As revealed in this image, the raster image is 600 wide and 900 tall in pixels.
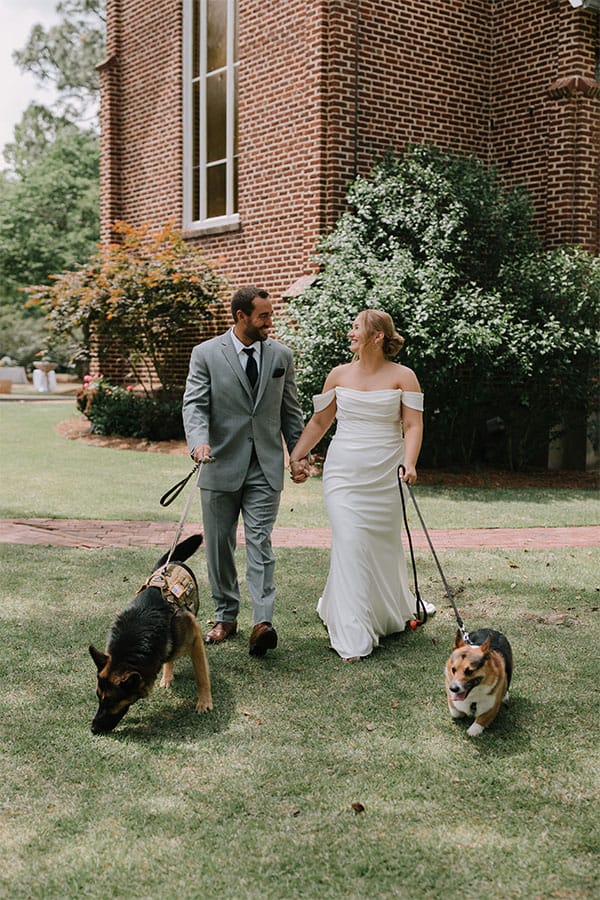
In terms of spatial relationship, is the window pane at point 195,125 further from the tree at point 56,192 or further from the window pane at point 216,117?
the tree at point 56,192

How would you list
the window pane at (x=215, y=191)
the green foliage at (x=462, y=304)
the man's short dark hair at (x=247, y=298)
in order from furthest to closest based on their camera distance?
the window pane at (x=215, y=191), the green foliage at (x=462, y=304), the man's short dark hair at (x=247, y=298)

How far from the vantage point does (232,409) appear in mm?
5492

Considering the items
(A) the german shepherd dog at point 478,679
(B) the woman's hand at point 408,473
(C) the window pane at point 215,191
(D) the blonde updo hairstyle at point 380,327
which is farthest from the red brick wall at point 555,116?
(A) the german shepherd dog at point 478,679

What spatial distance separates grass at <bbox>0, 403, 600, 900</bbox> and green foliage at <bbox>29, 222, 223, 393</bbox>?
9.65 m

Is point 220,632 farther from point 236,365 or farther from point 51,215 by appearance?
point 51,215

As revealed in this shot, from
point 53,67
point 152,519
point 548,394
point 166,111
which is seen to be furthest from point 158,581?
point 53,67

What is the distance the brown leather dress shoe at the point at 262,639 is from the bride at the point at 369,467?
0.44 metres

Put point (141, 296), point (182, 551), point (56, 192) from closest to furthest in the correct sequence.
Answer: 1. point (182, 551)
2. point (141, 296)
3. point (56, 192)

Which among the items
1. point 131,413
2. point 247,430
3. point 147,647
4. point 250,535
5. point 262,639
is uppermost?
point 247,430

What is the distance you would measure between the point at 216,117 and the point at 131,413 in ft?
17.7

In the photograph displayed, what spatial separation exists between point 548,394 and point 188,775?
1005 cm

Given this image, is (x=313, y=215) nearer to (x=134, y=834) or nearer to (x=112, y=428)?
(x=112, y=428)

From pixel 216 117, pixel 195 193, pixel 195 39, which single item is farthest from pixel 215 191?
pixel 195 39

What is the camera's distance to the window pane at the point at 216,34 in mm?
16438
